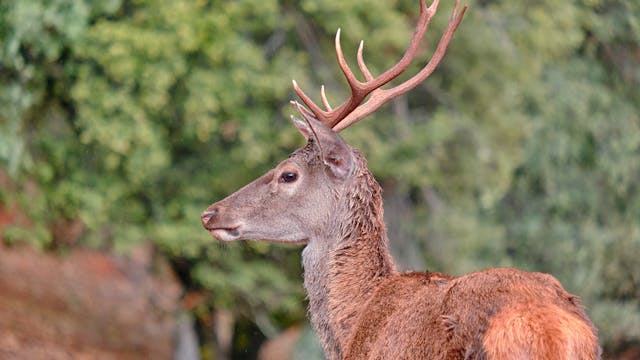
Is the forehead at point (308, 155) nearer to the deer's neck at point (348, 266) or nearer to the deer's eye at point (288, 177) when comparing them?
the deer's eye at point (288, 177)

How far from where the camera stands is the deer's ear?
6617 millimetres

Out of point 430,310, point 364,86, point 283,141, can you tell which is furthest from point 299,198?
point 283,141

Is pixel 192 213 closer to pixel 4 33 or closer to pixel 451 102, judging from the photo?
pixel 4 33

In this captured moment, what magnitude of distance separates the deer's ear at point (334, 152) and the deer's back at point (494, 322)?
1.20 meters

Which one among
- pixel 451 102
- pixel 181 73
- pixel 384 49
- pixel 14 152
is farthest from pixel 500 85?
pixel 14 152

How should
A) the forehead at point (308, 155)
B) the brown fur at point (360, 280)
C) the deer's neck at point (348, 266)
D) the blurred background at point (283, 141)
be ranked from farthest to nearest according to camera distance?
the blurred background at point (283, 141) < the forehead at point (308, 155) < the deer's neck at point (348, 266) < the brown fur at point (360, 280)

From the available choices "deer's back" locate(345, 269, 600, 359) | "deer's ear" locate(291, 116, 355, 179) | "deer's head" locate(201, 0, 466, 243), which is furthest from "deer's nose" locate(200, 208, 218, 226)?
"deer's back" locate(345, 269, 600, 359)

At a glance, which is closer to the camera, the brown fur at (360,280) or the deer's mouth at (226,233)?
the brown fur at (360,280)

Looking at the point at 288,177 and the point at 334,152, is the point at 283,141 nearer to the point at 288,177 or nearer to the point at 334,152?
the point at 288,177

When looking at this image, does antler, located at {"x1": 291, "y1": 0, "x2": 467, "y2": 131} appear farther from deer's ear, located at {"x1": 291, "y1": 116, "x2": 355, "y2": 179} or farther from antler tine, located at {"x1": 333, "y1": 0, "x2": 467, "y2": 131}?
deer's ear, located at {"x1": 291, "y1": 116, "x2": 355, "y2": 179}

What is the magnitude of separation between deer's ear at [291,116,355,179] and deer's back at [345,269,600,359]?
1.20m

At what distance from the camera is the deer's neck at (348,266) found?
648cm

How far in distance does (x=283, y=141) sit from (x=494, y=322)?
303 inches

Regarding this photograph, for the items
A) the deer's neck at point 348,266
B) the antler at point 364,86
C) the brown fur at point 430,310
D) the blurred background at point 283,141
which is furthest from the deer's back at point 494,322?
the blurred background at point 283,141
